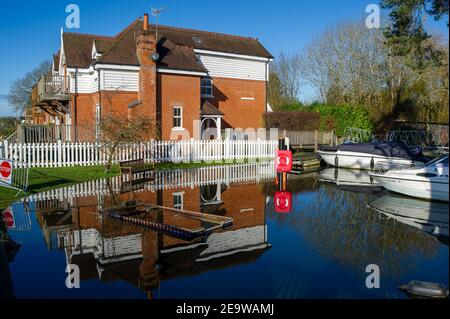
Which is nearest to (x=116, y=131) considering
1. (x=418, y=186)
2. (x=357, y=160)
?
(x=357, y=160)

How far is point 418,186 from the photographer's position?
1220 centimetres

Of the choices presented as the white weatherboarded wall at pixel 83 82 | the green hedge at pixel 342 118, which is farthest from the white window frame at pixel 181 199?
the green hedge at pixel 342 118

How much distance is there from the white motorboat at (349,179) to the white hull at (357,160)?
14.2 inches

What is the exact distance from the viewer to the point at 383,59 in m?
37.0

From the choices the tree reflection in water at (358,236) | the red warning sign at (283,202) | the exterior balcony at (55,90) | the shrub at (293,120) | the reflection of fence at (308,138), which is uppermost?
the exterior balcony at (55,90)

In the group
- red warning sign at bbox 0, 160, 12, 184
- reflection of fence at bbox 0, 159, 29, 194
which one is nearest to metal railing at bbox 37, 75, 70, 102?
Answer: reflection of fence at bbox 0, 159, 29, 194

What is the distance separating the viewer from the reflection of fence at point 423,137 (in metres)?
27.3

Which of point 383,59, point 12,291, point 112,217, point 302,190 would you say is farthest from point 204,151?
point 383,59

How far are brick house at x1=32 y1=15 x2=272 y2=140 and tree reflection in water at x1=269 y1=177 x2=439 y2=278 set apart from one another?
14120 mm

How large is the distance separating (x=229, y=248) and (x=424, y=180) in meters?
7.40

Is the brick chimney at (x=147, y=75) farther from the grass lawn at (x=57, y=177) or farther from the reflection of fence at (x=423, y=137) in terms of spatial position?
the reflection of fence at (x=423, y=137)

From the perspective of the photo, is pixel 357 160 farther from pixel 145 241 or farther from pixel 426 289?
pixel 426 289
